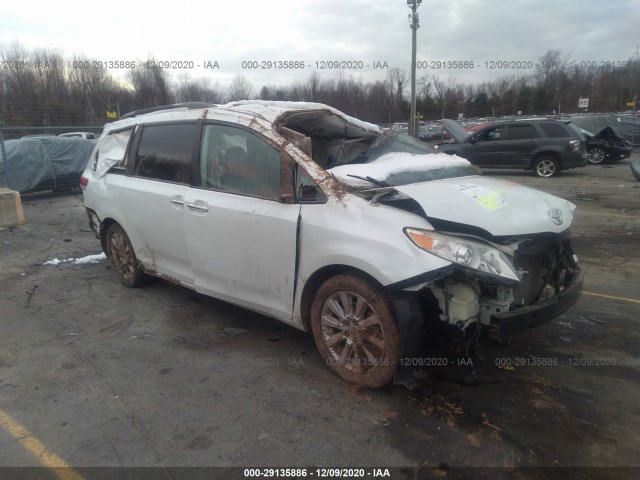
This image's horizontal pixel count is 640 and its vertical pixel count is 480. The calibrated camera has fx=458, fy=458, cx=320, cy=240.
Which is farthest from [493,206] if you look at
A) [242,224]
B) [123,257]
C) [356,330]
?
[123,257]

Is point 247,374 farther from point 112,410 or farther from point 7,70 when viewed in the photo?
point 7,70

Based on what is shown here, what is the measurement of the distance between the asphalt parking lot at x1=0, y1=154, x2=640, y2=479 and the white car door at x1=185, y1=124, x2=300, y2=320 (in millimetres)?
539

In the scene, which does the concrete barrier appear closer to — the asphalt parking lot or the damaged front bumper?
the asphalt parking lot

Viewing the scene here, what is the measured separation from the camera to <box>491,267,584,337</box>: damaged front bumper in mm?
2717

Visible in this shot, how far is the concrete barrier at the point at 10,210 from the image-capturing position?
891 cm

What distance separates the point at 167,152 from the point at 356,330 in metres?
2.57

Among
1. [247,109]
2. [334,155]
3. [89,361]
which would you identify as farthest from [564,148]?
[89,361]

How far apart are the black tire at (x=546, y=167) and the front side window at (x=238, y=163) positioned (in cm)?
1342

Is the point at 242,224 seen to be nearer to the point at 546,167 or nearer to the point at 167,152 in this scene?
the point at 167,152

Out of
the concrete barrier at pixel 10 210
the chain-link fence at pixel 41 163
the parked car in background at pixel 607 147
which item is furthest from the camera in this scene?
the parked car in background at pixel 607 147

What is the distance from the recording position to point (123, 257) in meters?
5.20

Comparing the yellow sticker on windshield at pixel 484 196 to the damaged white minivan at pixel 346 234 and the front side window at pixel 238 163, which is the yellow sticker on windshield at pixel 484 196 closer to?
the damaged white minivan at pixel 346 234

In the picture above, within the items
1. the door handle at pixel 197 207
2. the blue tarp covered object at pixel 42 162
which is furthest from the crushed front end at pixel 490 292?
the blue tarp covered object at pixel 42 162

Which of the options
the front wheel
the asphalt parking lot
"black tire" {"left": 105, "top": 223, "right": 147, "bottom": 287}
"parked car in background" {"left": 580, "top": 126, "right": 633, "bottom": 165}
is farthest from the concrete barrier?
"parked car in background" {"left": 580, "top": 126, "right": 633, "bottom": 165}
